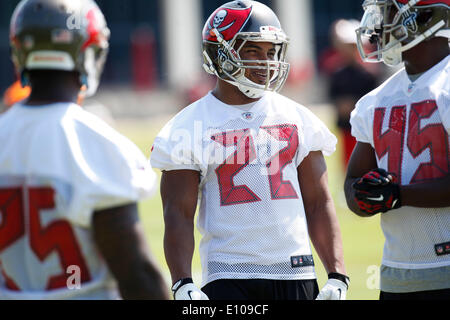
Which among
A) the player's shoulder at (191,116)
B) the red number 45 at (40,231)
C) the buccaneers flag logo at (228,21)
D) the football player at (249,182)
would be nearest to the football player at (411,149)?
the football player at (249,182)

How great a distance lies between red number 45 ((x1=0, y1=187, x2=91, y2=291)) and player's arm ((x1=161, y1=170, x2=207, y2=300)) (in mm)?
997

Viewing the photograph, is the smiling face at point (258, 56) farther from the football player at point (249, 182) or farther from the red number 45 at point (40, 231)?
the red number 45 at point (40, 231)

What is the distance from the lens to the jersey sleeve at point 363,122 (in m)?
3.97

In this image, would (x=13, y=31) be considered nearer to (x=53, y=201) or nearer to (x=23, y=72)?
(x=23, y=72)

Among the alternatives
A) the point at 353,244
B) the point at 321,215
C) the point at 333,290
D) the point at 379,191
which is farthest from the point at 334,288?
the point at 353,244

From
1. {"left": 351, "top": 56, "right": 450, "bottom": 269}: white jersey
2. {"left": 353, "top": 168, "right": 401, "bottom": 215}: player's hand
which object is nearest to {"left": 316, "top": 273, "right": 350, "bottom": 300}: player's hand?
{"left": 351, "top": 56, "right": 450, "bottom": 269}: white jersey

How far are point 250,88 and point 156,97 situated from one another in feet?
84.7

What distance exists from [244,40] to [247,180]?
677 millimetres

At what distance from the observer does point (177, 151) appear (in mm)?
3818

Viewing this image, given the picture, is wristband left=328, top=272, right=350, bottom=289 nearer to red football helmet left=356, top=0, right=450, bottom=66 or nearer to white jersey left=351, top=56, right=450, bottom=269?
white jersey left=351, top=56, right=450, bottom=269

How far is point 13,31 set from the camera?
3.01 metres

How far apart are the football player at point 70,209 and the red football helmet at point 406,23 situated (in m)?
1.56

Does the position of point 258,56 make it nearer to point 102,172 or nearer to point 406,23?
point 406,23

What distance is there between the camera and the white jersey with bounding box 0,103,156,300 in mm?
2754
